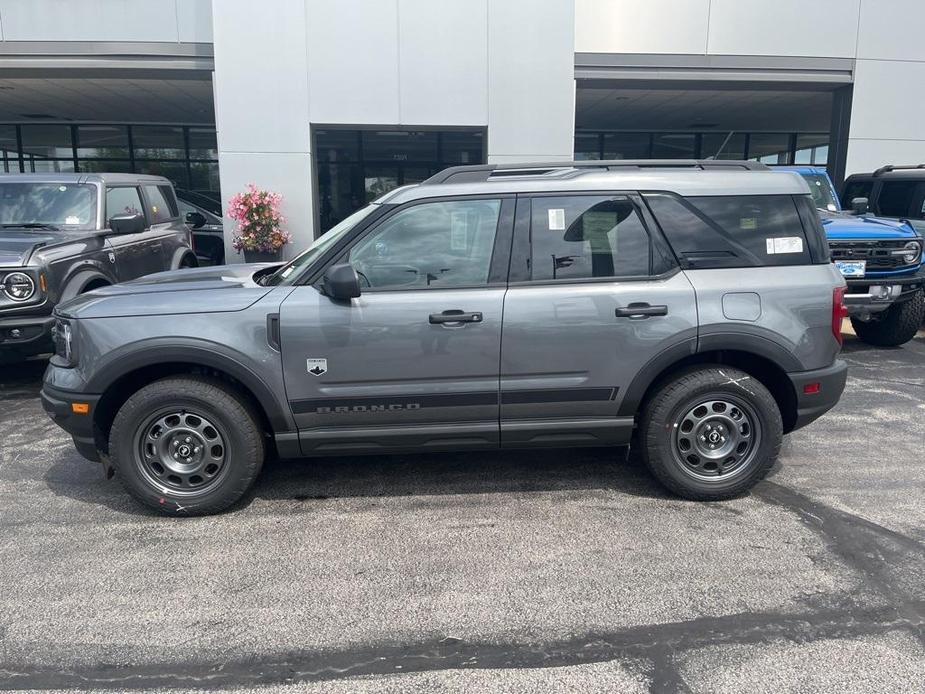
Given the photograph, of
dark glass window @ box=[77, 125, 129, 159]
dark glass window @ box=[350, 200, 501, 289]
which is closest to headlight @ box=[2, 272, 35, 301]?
dark glass window @ box=[350, 200, 501, 289]

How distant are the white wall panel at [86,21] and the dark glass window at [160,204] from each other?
4.43 meters

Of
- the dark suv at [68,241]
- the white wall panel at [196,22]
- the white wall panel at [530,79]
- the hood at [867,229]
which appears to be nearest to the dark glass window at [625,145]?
the white wall panel at [530,79]

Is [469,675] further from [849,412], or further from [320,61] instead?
[320,61]

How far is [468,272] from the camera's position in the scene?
4.12m

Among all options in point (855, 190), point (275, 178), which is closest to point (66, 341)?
point (275, 178)

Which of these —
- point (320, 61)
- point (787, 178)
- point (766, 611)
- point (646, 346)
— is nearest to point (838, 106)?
point (320, 61)

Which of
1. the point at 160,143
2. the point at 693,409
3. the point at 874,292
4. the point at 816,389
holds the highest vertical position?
the point at 160,143

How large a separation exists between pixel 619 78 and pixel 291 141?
19.3 feet

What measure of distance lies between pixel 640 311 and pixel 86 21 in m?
12.1

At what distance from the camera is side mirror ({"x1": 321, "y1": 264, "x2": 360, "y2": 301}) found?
385cm

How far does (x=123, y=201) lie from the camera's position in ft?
26.2

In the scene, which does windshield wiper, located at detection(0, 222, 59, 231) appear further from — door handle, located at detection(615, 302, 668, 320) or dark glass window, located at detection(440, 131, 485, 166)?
dark glass window, located at detection(440, 131, 485, 166)

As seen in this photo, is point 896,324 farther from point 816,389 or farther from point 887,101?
point 887,101

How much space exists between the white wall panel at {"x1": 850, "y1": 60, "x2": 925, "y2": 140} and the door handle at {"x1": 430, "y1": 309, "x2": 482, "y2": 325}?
12.1 metres
